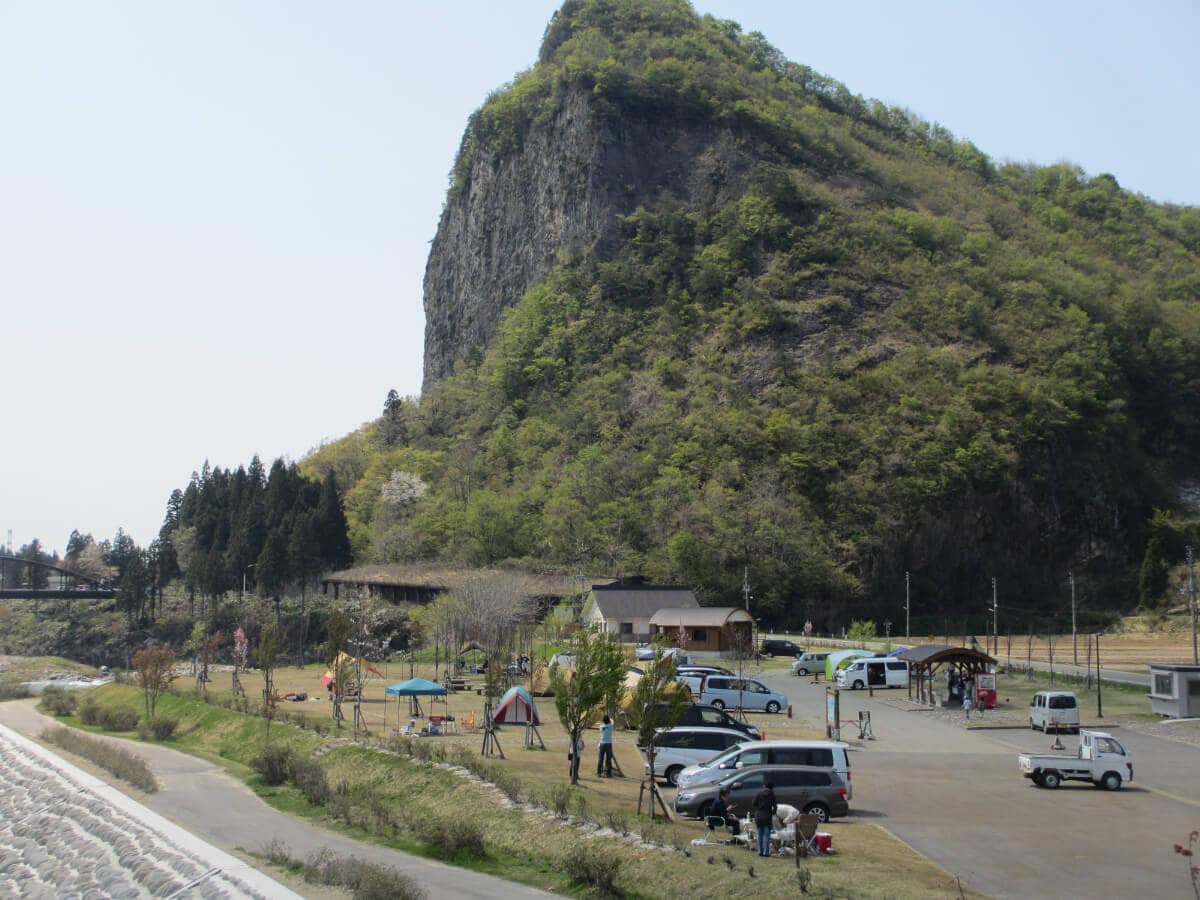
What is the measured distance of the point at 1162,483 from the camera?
342 feet

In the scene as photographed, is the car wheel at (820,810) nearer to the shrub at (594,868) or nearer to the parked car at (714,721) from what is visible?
the shrub at (594,868)

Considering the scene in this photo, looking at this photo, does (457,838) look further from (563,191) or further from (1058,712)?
(563,191)

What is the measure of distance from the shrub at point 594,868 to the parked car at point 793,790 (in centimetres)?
332

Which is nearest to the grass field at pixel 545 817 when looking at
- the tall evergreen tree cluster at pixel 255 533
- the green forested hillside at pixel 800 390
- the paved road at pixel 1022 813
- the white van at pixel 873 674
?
the paved road at pixel 1022 813

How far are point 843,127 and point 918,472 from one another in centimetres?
7314

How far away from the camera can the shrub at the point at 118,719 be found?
48.2 metres

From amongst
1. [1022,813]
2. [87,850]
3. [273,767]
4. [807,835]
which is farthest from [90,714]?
[1022,813]

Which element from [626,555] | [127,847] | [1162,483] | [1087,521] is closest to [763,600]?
[626,555]

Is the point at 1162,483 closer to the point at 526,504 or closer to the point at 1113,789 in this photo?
the point at 526,504

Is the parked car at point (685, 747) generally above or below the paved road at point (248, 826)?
above

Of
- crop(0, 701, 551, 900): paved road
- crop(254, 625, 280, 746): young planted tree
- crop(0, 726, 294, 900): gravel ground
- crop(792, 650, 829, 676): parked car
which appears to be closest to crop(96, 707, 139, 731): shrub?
crop(254, 625, 280, 746): young planted tree

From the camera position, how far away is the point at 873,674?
4662 centimetres

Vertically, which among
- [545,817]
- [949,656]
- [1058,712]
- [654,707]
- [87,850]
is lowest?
[87,850]

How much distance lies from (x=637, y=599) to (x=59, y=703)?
2966cm
